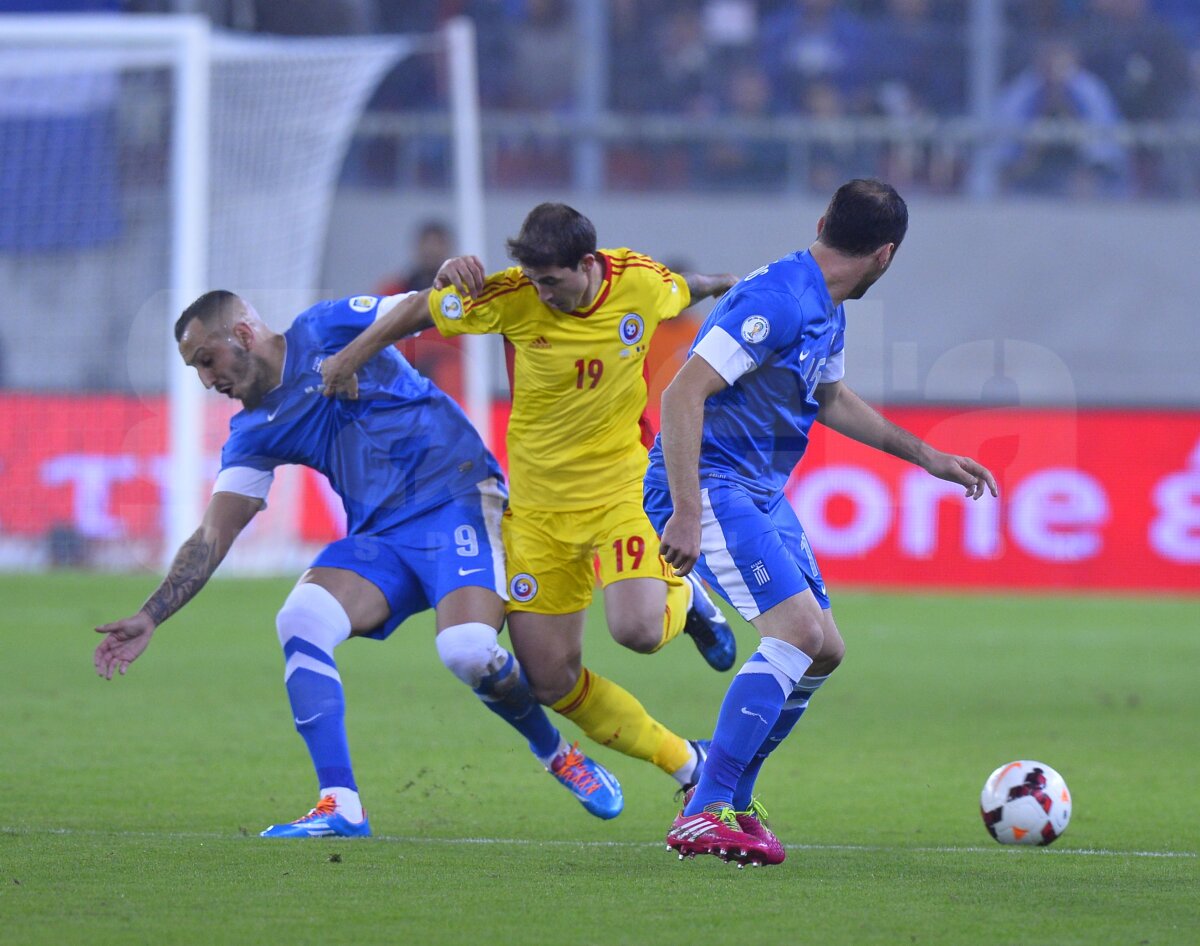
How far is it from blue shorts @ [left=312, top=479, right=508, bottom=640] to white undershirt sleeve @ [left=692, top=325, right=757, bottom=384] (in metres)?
1.43

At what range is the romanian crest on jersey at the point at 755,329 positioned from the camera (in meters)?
5.10

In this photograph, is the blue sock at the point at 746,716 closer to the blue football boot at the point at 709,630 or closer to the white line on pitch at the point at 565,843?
the white line on pitch at the point at 565,843

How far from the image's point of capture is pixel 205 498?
14086 mm

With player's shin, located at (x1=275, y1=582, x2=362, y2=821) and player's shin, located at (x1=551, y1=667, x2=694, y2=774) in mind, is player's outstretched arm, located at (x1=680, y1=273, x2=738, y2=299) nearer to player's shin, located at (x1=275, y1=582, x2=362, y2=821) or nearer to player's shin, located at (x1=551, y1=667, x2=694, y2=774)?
player's shin, located at (x1=551, y1=667, x2=694, y2=774)

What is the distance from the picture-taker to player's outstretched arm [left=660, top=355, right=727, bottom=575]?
497cm

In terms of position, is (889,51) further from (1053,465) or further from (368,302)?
(368,302)

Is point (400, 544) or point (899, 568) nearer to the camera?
point (400, 544)

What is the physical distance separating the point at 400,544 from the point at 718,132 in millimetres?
12237

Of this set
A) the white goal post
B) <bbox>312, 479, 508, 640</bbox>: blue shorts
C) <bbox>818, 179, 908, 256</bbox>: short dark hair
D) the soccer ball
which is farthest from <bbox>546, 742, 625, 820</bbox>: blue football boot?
the white goal post

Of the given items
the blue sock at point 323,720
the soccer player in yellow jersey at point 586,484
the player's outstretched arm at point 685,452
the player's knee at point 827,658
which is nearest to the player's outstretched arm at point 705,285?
the soccer player in yellow jersey at point 586,484

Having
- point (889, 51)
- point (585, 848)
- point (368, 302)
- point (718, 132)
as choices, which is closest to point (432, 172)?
point (718, 132)

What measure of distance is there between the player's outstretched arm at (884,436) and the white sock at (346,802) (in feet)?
6.13

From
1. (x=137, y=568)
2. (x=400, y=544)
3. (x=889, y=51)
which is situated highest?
(x=889, y=51)

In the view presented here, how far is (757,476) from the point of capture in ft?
17.9
